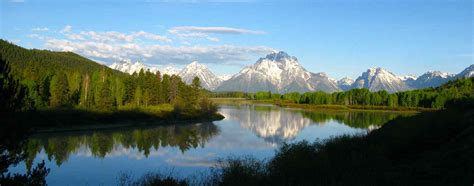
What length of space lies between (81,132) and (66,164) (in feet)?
88.4

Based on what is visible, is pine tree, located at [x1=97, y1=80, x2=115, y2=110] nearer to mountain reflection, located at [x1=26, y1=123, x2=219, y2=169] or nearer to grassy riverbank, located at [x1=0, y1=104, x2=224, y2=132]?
grassy riverbank, located at [x1=0, y1=104, x2=224, y2=132]

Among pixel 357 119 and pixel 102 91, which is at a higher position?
pixel 102 91

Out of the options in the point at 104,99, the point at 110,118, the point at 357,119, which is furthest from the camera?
the point at 357,119

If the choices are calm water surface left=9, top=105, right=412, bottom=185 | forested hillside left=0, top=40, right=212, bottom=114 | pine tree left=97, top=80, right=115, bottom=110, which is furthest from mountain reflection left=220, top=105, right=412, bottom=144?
pine tree left=97, top=80, right=115, bottom=110

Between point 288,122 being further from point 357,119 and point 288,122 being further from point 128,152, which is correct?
point 128,152

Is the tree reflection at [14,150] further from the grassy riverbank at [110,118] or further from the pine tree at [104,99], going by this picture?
the pine tree at [104,99]

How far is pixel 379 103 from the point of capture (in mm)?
173000

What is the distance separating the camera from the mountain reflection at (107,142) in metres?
42.1

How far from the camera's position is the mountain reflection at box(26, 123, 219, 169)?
138 ft

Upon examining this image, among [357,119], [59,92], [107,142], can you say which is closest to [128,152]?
[107,142]

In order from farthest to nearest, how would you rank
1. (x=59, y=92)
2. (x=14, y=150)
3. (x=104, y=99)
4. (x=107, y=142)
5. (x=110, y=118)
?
(x=104, y=99), (x=59, y=92), (x=110, y=118), (x=107, y=142), (x=14, y=150)

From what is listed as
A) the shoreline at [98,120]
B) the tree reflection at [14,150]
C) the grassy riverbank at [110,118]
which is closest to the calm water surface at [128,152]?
the shoreline at [98,120]

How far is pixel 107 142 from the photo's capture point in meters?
50.4

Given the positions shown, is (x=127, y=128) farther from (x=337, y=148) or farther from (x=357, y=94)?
(x=357, y=94)
